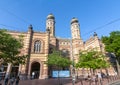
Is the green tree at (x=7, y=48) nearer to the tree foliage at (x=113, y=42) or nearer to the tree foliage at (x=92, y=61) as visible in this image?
the tree foliage at (x=92, y=61)

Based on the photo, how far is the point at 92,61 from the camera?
2145cm

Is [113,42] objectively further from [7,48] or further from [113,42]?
[7,48]

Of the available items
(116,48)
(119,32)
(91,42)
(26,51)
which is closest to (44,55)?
(26,51)

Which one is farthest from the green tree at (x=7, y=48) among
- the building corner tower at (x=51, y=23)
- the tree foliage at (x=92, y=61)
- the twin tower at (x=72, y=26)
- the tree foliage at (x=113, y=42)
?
the building corner tower at (x=51, y=23)

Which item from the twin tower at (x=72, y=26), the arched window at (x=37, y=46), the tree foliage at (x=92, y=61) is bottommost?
the tree foliage at (x=92, y=61)

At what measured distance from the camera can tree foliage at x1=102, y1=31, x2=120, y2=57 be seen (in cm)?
3001

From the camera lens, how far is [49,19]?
49.5 metres

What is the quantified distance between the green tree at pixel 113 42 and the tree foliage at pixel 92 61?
7.49 m

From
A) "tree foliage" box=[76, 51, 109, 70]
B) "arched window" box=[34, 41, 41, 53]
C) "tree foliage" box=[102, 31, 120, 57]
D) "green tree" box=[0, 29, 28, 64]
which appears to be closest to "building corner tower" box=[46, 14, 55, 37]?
"arched window" box=[34, 41, 41, 53]

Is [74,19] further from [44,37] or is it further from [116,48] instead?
[116,48]

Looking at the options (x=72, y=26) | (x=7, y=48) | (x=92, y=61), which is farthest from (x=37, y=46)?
(x=7, y=48)

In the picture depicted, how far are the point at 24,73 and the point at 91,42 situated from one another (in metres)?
22.5

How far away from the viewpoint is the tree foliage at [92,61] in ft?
69.2

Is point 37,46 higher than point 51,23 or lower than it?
lower
